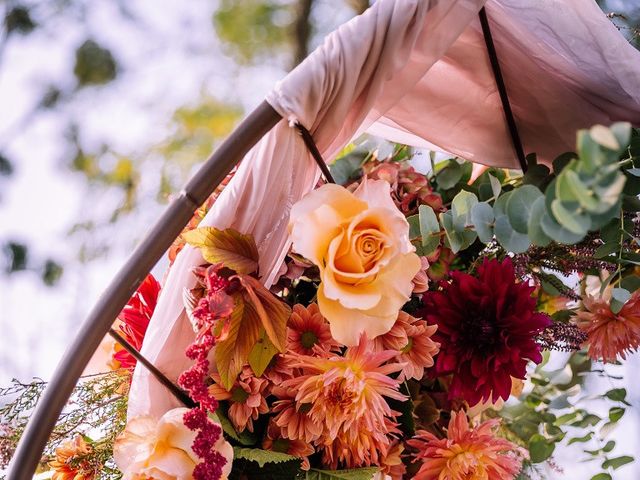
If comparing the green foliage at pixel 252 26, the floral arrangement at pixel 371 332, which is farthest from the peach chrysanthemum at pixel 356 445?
the green foliage at pixel 252 26

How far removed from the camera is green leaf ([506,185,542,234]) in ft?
1.52

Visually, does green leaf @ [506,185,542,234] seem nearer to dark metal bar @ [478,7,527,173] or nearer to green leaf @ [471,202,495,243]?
green leaf @ [471,202,495,243]

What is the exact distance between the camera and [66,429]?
66 cm

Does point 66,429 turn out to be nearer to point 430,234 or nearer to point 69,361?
point 69,361

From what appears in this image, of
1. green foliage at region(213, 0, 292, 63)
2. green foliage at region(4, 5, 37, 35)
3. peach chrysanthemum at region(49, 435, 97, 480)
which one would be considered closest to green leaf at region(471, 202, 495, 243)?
peach chrysanthemum at region(49, 435, 97, 480)

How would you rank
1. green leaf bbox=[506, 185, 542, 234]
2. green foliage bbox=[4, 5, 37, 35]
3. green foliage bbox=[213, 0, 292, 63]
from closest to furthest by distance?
green leaf bbox=[506, 185, 542, 234] → green foliage bbox=[213, 0, 292, 63] → green foliage bbox=[4, 5, 37, 35]

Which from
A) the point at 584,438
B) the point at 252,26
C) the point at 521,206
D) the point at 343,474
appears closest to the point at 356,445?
the point at 343,474

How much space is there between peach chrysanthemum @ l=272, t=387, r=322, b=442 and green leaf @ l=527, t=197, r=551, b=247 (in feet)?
0.76

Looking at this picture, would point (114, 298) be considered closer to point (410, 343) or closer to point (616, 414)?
point (410, 343)

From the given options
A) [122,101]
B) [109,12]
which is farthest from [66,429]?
[109,12]

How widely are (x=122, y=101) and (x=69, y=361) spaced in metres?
2.89

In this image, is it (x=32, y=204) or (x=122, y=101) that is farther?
(x=122, y=101)

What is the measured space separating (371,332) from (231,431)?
142 millimetres

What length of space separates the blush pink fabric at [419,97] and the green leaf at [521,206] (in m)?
0.15
